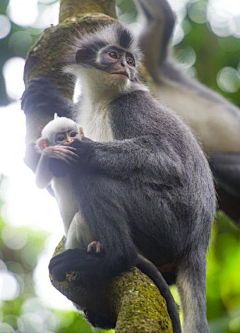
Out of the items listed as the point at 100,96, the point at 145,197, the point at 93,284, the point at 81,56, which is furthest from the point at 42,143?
the point at 93,284

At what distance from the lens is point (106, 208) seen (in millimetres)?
3465

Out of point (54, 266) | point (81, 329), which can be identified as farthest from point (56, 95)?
point (81, 329)

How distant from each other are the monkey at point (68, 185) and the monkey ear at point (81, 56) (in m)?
1.09

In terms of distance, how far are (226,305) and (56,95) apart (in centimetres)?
400

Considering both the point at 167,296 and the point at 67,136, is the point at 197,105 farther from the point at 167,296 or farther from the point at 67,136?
the point at 167,296

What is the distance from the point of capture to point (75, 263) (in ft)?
11.1

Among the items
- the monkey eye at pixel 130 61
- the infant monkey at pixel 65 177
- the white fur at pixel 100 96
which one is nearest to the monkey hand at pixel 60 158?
the infant monkey at pixel 65 177

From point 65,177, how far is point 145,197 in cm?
70

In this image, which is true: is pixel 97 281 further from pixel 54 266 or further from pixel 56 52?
pixel 56 52

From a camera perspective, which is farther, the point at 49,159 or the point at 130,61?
the point at 130,61

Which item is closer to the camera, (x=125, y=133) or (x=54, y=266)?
Result: (x=54, y=266)

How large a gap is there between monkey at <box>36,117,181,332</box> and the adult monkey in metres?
3.59

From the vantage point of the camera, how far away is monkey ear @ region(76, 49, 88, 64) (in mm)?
4938

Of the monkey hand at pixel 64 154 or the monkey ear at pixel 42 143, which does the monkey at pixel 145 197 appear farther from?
the monkey ear at pixel 42 143
